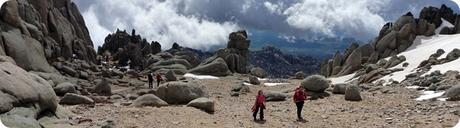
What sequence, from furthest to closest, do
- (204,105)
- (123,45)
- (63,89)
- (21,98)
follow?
(123,45)
(63,89)
(204,105)
(21,98)

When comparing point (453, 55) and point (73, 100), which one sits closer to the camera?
point (73, 100)

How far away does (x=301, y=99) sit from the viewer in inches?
1385

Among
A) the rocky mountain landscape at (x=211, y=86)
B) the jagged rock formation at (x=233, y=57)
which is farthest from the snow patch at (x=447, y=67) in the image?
the jagged rock formation at (x=233, y=57)

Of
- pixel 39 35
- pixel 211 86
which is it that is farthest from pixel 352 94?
pixel 39 35

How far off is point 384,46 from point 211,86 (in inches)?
1365

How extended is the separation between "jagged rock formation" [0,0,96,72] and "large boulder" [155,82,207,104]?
20.2 meters

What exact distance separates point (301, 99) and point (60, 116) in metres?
14.5

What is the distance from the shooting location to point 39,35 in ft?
218

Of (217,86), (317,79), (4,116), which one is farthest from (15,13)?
(4,116)

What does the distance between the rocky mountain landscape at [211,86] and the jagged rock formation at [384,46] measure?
215 mm

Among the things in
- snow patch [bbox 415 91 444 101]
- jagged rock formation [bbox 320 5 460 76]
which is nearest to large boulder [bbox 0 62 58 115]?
snow patch [bbox 415 91 444 101]

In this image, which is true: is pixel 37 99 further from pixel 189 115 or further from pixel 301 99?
pixel 301 99

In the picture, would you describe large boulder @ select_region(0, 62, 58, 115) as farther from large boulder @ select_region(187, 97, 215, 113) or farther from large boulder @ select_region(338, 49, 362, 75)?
large boulder @ select_region(338, 49, 362, 75)

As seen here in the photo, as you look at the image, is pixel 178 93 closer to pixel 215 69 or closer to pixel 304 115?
pixel 304 115
